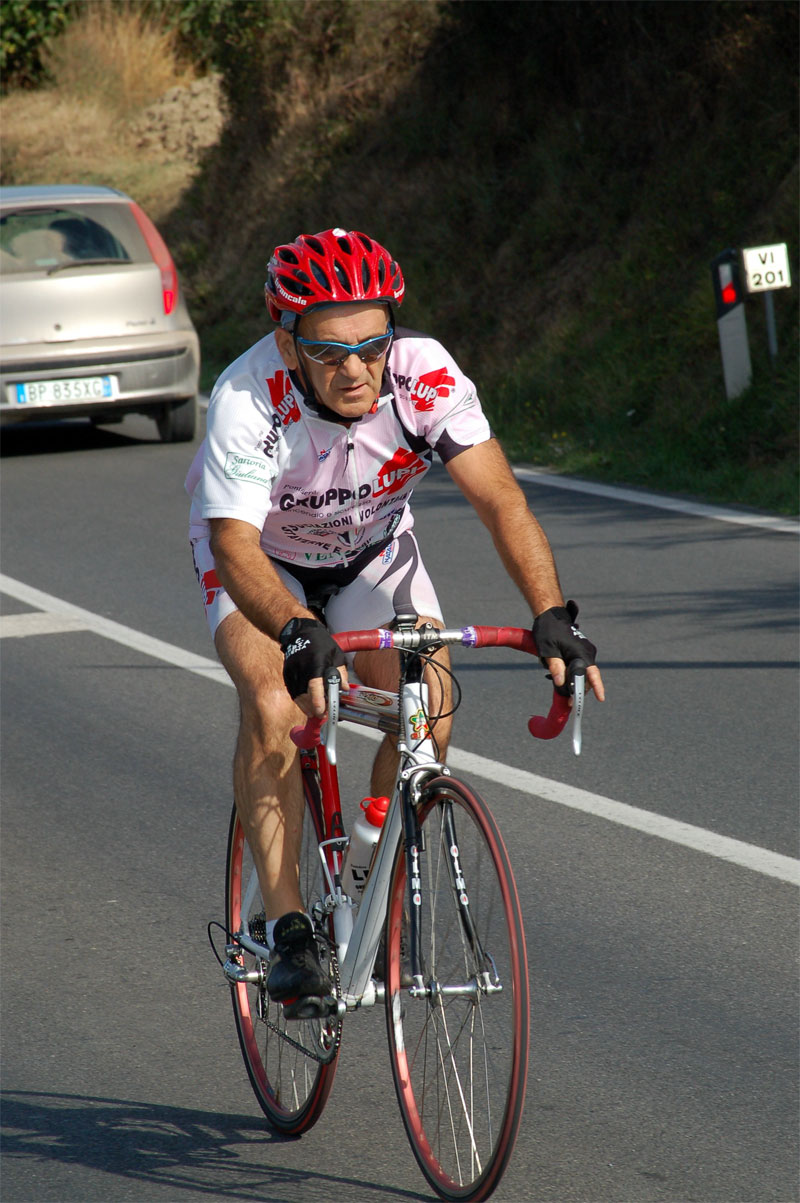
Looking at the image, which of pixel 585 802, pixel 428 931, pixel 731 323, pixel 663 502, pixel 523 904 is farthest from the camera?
pixel 731 323

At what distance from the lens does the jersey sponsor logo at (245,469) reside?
3.52 meters

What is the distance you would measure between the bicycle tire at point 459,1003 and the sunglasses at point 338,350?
96 cm

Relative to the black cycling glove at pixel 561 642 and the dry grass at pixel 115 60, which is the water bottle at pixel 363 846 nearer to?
the black cycling glove at pixel 561 642

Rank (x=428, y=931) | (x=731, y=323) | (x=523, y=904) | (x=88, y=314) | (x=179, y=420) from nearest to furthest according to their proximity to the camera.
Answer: (x=428, y=931) → (x=523, y=904) → (x=731, y=323) → (x=88, y=314) → (x=179, y=420)

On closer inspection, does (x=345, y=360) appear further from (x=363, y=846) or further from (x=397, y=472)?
(x=363, y=846)

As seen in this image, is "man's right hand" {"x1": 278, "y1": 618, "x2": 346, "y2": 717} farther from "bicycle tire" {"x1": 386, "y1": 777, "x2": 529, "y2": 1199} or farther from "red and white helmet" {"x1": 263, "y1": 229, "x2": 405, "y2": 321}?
"red and white helmet" {"x1": 263, "y1": 229, "x2": 405, "y2": 321}

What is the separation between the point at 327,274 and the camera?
345 cm

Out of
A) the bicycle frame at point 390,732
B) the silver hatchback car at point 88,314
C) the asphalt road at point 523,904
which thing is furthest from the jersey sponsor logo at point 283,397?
the silver hatchback car at point 88,314

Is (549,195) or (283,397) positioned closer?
(283,397)

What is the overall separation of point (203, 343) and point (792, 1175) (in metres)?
16.5

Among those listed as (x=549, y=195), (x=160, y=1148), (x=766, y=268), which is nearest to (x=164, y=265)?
(x=766, y=268)

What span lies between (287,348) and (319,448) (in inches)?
9.1

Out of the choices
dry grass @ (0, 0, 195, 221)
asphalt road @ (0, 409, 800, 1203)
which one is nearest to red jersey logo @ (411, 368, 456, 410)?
asphalt road @ (0, 409, 800, 1203)

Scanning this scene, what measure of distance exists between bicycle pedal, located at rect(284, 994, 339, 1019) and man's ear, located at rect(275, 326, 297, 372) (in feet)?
4.46
